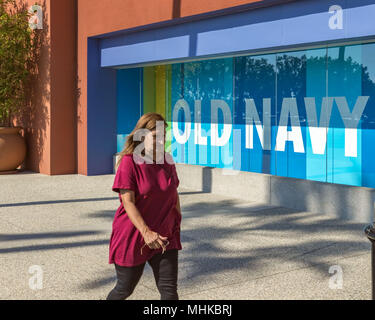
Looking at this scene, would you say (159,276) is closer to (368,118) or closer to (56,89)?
(368,118)

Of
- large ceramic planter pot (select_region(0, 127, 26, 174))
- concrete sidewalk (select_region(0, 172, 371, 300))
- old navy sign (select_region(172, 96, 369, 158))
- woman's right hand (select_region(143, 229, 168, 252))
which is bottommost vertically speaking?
concrete sidewalk (select_region(0, 172, 371, 300))

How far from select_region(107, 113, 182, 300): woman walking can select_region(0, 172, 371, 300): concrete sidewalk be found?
4.39 feet

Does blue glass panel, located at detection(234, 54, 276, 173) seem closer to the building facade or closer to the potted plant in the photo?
the building facade

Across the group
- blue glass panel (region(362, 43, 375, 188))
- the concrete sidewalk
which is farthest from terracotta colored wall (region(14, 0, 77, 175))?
blue glass panel (region(362, 43, 375, 188))

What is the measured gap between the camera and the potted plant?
1434 cm

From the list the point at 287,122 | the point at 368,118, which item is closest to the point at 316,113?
the point at 287,122

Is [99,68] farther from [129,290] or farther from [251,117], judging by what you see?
[129,290]

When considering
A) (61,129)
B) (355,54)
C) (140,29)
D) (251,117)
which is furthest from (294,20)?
(61,129)

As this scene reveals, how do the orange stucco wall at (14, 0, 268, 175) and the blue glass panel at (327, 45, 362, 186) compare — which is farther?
the orange stucco wall at (14, 0, 268, 175)

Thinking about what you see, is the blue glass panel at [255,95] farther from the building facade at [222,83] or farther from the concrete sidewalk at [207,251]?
the concrete sidewalk at [207,251]
